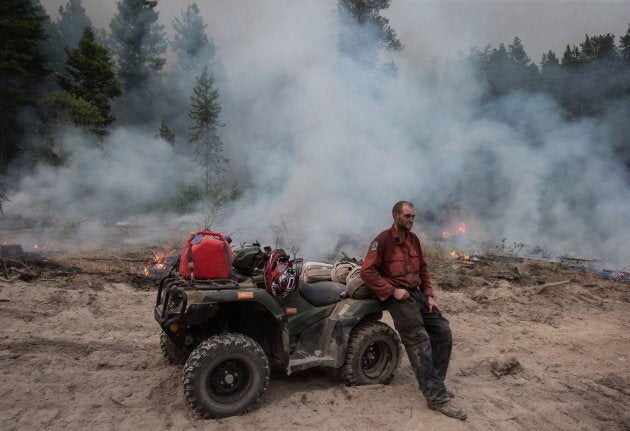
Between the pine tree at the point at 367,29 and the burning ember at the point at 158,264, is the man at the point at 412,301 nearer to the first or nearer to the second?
the burning ember at the point at 158,264

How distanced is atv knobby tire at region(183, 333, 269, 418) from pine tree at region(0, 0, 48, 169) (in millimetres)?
22360

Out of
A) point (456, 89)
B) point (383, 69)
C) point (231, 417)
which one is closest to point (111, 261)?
point (231, 417)

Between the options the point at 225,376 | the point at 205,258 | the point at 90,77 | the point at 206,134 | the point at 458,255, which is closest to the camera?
Result: the point at 225,376

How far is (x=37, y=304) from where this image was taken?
19.9 ft

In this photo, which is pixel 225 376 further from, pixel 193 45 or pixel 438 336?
pixel 193 45

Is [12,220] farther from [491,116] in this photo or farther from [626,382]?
[491,116]

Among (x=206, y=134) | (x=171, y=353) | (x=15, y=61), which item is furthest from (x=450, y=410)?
(x=15, y=61)

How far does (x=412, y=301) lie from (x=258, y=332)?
1.54m

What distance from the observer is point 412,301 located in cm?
393

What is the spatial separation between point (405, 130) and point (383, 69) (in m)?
3.95

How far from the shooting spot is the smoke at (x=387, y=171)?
14.9 metres

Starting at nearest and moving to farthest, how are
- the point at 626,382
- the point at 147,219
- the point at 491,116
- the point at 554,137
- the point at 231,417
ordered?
the point at 231,417 < the point at 626,382 < the point at 147,219 < the point at 554,137 < the point at 491,116

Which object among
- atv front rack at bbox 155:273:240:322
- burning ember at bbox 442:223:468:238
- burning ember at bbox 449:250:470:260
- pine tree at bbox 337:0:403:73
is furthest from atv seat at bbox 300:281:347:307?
pine tree at bbox 337:0:403:73

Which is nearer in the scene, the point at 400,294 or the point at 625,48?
the point at 400,294
